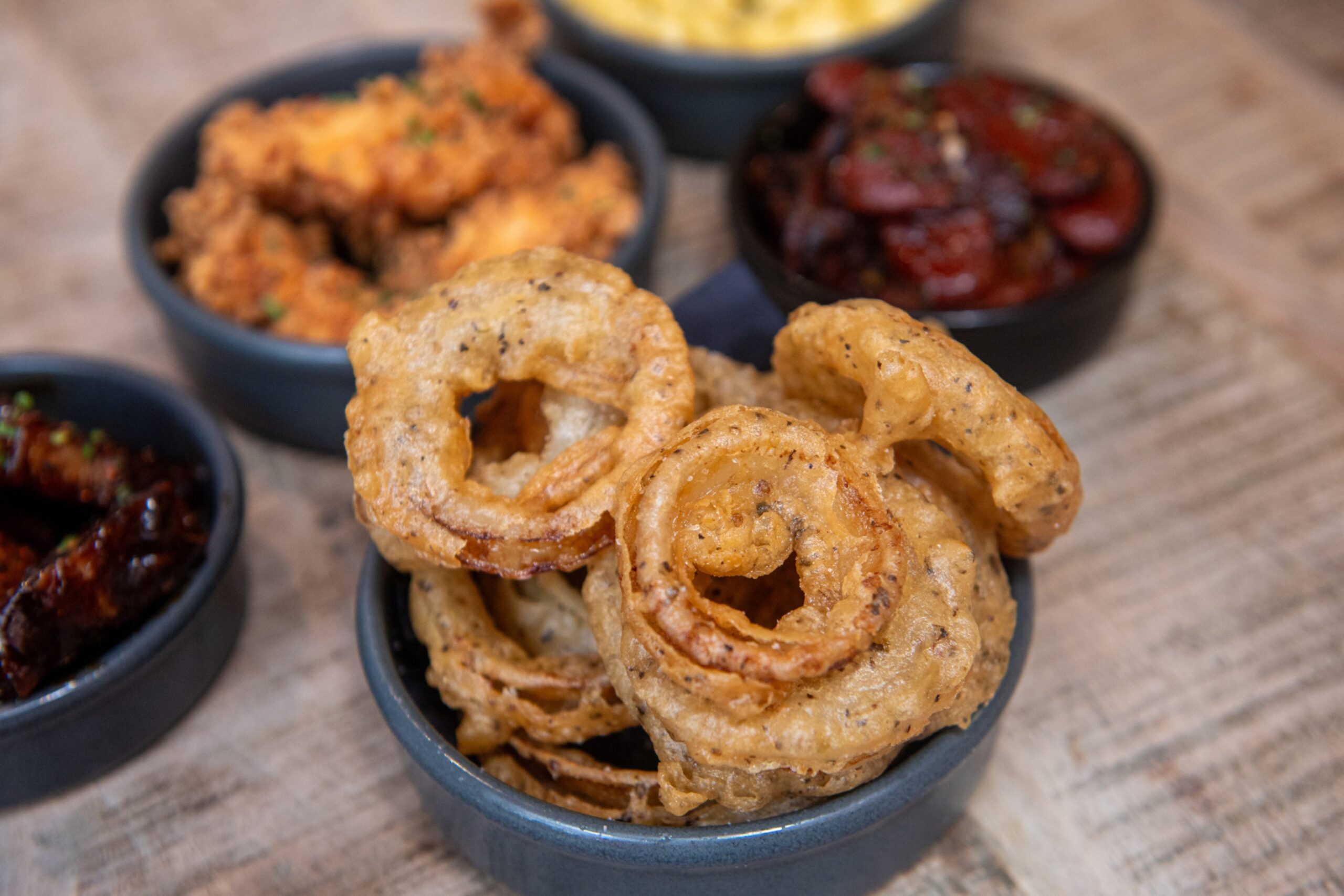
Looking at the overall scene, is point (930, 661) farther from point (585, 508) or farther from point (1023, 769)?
point (1023, 769)

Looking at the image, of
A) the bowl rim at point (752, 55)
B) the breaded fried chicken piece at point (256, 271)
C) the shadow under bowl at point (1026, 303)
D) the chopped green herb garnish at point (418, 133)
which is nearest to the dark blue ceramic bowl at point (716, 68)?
the bowl rim at point (752, 55)

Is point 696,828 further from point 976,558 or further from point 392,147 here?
point 392,147

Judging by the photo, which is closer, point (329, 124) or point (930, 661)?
point (930, 661)

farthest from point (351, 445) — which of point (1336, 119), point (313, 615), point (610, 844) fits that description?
point (1336, 119)

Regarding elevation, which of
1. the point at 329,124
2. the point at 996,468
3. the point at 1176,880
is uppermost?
the point at 996,468

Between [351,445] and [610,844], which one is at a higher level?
[351,445]

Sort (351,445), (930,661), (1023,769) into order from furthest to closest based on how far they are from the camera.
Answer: (1023,769) < (351,445) < (930,661)

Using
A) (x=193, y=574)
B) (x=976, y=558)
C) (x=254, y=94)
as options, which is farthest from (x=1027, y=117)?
(x=193, y=574)

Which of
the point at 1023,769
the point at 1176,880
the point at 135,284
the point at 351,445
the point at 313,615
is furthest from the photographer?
the point at 135,284
